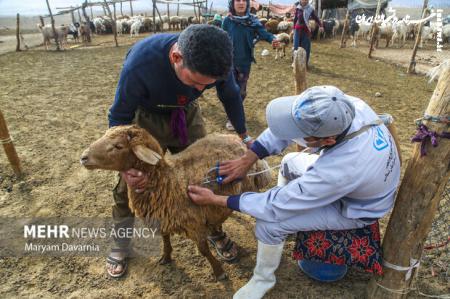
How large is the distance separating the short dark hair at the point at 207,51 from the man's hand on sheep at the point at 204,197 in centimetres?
91

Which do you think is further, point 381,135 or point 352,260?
point 352,260

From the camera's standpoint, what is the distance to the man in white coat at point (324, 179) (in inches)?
74.4

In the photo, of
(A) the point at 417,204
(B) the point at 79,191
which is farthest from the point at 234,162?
(B) the point at 79,191

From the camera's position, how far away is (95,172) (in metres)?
4.27

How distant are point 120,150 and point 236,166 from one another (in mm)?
871

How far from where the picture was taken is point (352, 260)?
92.3 inches

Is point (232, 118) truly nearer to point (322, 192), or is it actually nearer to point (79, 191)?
point (322, 192)

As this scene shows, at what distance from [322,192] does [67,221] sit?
272cm

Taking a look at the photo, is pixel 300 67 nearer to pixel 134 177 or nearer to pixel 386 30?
pixel 134 177

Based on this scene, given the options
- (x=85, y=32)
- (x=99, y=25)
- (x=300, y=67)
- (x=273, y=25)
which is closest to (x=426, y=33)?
(x=273, y=25)

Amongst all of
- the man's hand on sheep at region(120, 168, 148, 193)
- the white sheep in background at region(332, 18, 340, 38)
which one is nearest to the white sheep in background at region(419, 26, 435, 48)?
the white sheep in background at region(332, 18, 340, 38)

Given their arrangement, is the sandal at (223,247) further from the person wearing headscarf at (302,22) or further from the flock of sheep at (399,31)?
the flock of sheep at (399,31)

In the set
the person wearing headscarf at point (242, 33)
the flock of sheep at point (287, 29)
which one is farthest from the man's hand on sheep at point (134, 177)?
the flock of sheep at point (287, 29)

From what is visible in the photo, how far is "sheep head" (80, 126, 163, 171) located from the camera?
2234mm
